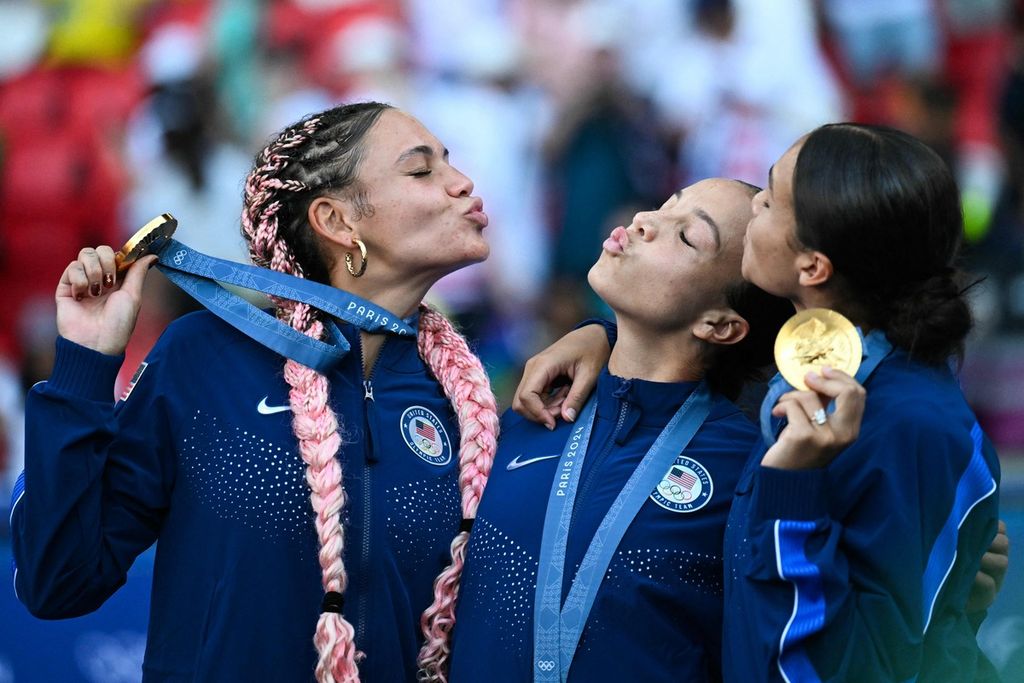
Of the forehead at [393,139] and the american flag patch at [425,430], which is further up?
the forehead at [393,139]

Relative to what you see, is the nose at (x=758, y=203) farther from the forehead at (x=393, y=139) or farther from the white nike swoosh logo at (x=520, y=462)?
the forehead at (x=393, y=139)

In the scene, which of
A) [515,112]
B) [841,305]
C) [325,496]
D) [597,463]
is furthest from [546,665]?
[515,112]

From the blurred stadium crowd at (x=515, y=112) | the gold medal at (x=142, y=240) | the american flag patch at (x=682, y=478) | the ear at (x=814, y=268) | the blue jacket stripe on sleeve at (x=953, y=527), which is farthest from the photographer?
the blurred stadium crowd at (x=515, y=112)

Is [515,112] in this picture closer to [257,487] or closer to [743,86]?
[743,86]

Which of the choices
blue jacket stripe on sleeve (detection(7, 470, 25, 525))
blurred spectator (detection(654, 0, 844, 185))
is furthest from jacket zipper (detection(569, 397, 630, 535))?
blurred spectator (detection(654, 0, 844, 185))

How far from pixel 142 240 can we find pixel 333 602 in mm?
834

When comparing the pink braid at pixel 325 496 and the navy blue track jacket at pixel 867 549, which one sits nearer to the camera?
the navy blue track jacket at pixel 867 549

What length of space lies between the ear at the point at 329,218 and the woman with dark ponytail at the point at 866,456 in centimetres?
100

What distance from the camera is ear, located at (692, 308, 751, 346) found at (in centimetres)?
292

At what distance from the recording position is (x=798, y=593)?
7.24 ft

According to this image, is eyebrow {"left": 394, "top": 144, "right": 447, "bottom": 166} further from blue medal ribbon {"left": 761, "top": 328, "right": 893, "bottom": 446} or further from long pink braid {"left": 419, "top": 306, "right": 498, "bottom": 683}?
blue medal ribbon {"left": 761, "top": 328, "right": 893, "bottom": 446}

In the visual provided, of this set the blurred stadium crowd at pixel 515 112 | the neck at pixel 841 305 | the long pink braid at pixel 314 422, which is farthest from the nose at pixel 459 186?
the blurred stadium crowd at pixel 515 112

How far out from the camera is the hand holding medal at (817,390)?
2.16 meters

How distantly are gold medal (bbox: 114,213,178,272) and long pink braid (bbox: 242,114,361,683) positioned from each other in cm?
25
